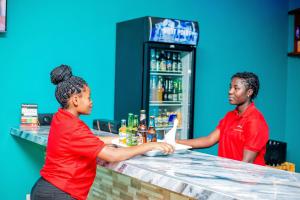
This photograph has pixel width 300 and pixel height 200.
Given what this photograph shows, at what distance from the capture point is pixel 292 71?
6.65m

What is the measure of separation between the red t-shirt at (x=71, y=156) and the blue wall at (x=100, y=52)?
2.26m

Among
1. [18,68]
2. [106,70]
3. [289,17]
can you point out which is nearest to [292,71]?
[289,17]

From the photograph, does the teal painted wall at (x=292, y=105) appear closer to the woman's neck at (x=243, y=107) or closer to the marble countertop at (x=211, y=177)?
the woman's neck at (x=243, y=107)

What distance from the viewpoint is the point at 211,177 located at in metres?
1.99

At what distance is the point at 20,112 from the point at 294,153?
4.29 meters

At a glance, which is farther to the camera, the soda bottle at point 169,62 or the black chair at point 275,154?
the black chair at point 275,154

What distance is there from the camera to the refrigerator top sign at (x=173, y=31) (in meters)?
4.48

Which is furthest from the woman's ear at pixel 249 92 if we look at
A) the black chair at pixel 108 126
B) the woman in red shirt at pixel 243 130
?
the black chair at pixel 108 126

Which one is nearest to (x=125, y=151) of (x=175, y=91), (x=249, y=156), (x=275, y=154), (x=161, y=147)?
(x=161, y=147)

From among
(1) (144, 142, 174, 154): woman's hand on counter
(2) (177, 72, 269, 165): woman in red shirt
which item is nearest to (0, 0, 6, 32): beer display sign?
(2) (177, 72, 269, 165): woman in red shirt

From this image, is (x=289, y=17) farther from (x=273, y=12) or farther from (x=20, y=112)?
(x=20, y=112)

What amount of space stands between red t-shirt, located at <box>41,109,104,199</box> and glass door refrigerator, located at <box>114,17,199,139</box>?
2330 mm

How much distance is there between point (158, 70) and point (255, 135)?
6.87 ft

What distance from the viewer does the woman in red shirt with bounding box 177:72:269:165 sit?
292 centimetres
